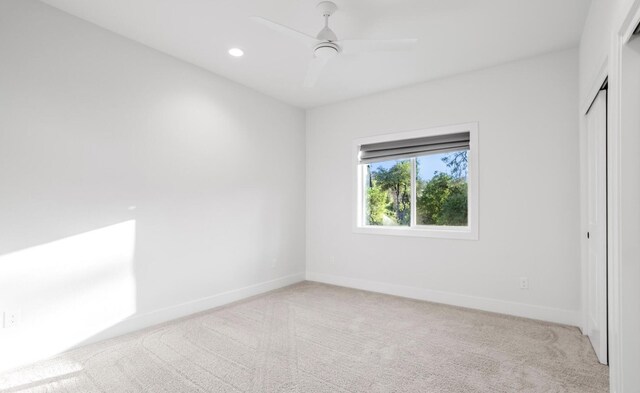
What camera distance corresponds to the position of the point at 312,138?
4871mm

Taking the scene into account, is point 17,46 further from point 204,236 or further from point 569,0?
point 569,0

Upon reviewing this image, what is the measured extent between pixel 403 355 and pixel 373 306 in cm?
116

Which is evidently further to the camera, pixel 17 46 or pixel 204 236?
pixel 204 236

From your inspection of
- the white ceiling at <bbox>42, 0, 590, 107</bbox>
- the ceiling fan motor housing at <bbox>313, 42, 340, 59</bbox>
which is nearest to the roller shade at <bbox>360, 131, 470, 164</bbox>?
the white ceiling at <bbox>42, 0, 590, 107</bbox>

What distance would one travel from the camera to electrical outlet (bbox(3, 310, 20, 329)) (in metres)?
2.23

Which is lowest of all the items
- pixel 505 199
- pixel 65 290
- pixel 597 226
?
pixel 65 290

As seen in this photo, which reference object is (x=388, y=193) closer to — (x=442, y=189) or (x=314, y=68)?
(x=442, y=189)

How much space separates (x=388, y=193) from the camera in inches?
172

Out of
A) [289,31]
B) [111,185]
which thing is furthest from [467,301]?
[111,185]

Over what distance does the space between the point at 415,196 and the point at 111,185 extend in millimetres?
3268

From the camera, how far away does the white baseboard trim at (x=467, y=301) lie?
3049 mm

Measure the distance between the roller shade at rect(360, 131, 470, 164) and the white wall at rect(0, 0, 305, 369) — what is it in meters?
1.47

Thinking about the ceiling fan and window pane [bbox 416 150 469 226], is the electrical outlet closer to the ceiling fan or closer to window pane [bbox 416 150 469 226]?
the ceiling fan

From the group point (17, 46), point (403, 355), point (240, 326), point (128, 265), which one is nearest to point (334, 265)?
point (240, 326)
